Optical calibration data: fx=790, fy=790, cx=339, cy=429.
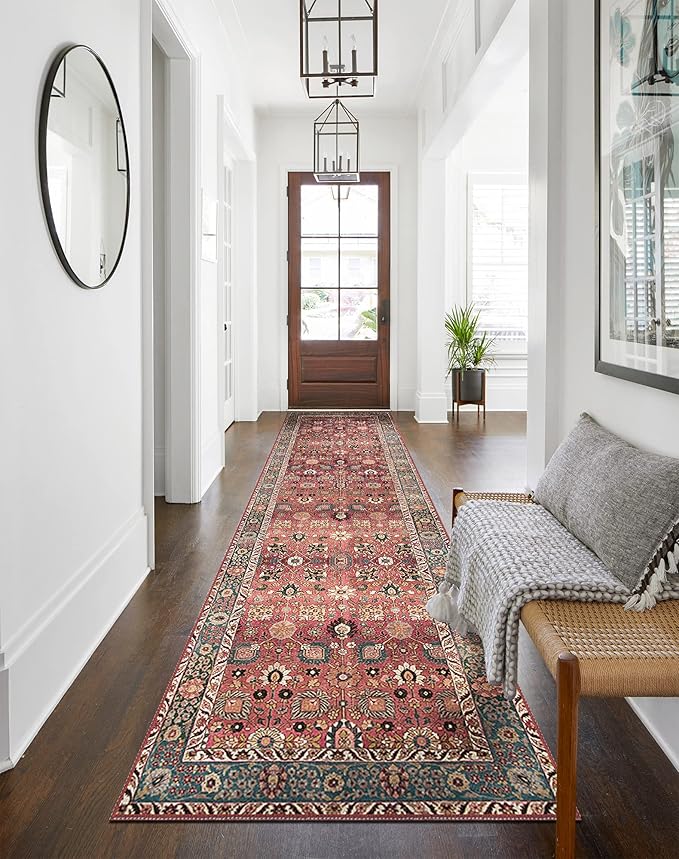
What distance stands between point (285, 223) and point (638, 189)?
620cm

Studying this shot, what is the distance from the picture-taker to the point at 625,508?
1851mm

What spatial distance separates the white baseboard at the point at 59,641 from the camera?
1818 millimetres

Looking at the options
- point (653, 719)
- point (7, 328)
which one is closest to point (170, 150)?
point (7, 328)

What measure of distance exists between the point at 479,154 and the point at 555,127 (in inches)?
210

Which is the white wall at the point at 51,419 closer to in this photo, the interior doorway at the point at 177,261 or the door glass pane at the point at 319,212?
the interior doorway at the point at 177,261

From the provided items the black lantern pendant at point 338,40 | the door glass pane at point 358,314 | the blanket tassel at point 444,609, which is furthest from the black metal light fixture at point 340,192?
the blanket tassel at point 444,609

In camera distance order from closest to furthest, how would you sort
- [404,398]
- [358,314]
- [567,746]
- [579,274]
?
[567,746] < [579,274] < [358,314] < [404,398]

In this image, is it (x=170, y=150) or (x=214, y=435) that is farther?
(x=214, y=435)

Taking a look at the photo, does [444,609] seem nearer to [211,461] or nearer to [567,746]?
[567,746]

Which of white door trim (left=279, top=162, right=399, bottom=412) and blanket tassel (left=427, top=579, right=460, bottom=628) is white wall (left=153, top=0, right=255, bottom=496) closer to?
white door trim (left=279, top=162, right=399, bottom=412)

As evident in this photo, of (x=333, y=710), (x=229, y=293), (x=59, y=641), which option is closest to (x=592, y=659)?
(x=333, y=710)

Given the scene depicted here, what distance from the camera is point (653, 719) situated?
6.35ft

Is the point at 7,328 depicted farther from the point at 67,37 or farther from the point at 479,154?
the point at 479,154

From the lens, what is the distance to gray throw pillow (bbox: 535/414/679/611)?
1.72 m
